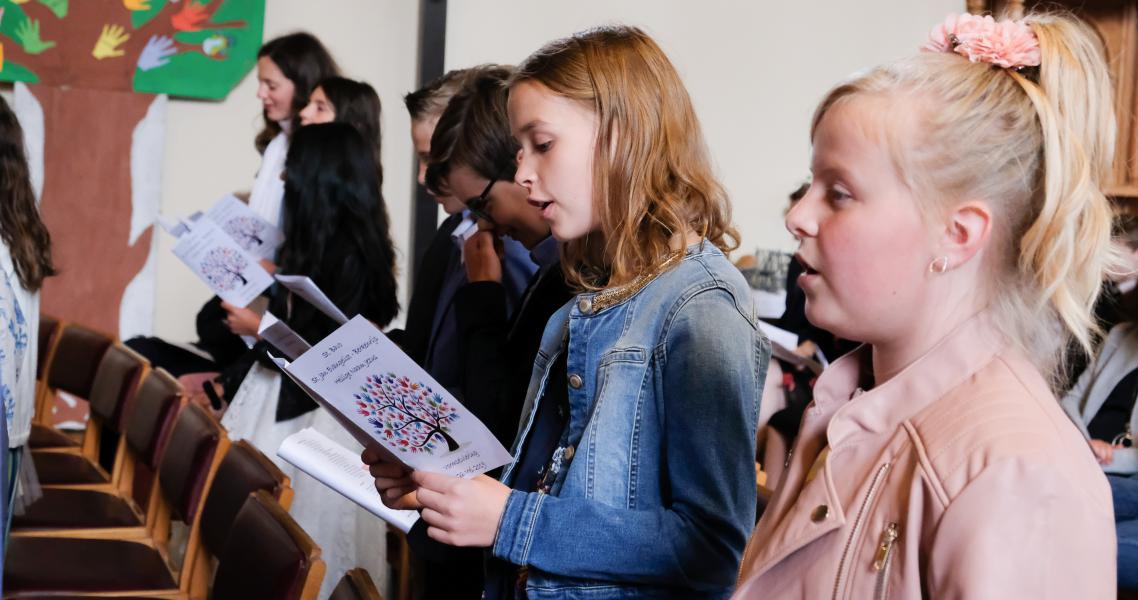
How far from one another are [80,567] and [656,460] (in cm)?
188

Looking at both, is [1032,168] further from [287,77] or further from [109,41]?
[109,41]

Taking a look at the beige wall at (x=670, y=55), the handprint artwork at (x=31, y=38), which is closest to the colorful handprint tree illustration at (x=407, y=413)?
the beige wall at (x=670, y=55)

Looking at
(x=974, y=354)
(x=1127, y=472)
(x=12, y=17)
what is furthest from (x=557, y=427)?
(x=12, y=17)

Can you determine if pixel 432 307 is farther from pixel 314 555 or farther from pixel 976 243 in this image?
pixel 976 243

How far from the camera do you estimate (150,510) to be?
3014 mm

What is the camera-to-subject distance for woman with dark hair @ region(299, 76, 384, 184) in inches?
153

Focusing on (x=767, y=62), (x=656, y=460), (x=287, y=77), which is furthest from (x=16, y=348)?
(x=767, y=62)

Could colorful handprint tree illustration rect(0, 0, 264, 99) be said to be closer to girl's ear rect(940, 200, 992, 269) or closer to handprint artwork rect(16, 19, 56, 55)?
handprint artwork rect(16, 19, 56, 55)

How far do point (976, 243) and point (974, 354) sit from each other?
9 cm

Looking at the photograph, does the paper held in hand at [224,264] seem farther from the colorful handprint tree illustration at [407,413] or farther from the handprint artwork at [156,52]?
the handprint artwork at [156,52]

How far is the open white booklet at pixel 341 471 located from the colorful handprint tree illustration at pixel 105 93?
13.2 feet

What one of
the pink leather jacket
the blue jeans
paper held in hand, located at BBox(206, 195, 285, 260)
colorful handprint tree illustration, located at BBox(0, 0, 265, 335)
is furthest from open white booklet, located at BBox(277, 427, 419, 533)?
colorful handprint tree illustration, located at BBox(0, 0, 265, 335)

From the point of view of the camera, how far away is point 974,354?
3.07 ft

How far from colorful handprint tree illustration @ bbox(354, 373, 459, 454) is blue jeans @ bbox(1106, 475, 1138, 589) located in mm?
2150
